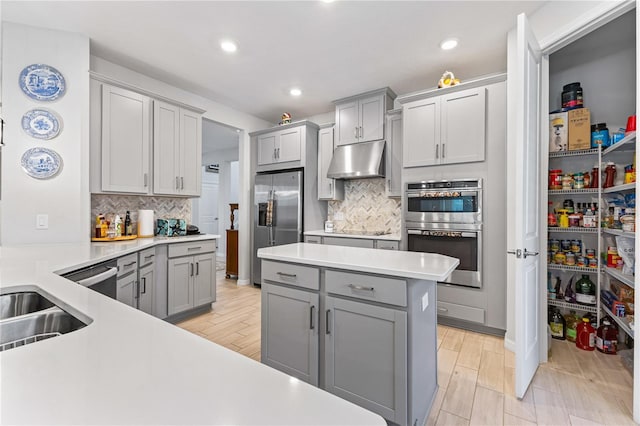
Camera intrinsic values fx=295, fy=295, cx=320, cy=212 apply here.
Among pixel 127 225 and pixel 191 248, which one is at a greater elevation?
pixel 127 225

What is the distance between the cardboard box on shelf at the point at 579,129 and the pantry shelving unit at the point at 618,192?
164 mm

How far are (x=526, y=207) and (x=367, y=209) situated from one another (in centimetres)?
239

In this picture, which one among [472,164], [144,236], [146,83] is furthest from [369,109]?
[144,236]

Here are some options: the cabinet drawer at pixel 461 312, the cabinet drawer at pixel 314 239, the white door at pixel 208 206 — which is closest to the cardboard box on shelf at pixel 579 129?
the cabinet drawer at pixel 461 312

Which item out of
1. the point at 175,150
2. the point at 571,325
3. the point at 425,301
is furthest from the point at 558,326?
the point at 175,150

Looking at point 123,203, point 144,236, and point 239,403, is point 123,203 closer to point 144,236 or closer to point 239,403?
point 144,236

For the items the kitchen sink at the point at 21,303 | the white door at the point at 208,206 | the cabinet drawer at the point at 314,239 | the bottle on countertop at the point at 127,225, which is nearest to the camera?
the kitchen sink at the point at 21,303

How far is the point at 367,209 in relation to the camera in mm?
4234

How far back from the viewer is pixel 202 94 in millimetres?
3920

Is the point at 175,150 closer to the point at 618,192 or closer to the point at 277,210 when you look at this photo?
the point at 277,210

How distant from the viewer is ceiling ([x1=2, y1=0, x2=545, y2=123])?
229 centimetres

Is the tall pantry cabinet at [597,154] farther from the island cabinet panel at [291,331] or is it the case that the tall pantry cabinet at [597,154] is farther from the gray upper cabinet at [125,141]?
the gray upper cabinet at [125,141]

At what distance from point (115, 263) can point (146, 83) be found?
2229 millimetres

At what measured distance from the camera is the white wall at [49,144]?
239 centimetres
